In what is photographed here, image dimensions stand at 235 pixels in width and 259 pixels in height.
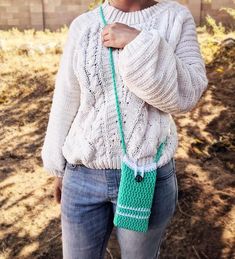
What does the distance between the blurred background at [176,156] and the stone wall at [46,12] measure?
0.15ft

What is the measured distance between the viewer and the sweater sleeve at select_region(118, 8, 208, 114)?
1.59 meters

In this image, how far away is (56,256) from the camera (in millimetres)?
3516

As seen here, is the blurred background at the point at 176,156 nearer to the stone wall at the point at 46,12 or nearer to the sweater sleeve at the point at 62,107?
the stone wall at the point at 46,12

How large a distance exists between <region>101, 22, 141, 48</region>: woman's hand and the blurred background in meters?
2.08

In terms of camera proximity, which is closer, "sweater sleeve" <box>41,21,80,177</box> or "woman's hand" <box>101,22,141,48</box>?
"woman's hand" <box>101,22,141,48</box>

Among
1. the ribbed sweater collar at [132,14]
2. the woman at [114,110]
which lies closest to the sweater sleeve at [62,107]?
the woman at [114,110]

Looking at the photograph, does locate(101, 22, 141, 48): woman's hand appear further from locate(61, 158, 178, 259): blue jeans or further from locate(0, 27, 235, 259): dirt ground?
locate(0, 27, 235, 259): dirt ground

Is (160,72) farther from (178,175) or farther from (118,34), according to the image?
(178,175)

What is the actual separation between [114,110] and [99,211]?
1.30ft

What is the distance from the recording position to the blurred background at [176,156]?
3627 mm

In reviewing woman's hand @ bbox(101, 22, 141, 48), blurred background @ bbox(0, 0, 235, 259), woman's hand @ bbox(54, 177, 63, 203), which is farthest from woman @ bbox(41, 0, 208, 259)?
blurred background @ bbox(0, 0, 235, 259)

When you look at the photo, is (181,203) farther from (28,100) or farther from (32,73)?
(32,73)

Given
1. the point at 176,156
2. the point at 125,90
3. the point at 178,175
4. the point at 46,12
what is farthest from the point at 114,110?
the point at 46,12

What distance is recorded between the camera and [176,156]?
4875mm
